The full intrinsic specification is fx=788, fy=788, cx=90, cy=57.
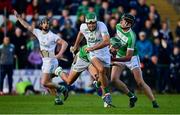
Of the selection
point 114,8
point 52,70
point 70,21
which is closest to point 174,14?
point 114,8

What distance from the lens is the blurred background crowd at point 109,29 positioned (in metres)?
30.8

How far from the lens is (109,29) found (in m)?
30.7

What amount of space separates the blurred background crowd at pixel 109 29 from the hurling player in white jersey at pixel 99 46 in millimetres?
10217

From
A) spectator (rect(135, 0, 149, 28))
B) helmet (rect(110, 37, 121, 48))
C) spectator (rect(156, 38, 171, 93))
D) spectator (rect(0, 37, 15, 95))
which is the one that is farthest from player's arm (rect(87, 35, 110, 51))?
spectator (rect(135, 0, 149, 28))

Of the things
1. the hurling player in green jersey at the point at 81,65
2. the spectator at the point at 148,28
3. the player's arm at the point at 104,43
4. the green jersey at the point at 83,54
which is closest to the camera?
the player's arm at the point at 104,43

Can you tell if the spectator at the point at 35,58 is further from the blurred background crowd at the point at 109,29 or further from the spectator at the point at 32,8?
the spectator at the point at 32,8

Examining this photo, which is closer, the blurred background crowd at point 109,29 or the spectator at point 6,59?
the spectator at point 6,59

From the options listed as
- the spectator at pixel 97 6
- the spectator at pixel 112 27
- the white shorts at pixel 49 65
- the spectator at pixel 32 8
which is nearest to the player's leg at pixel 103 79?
the white shorts at pixel 49 65

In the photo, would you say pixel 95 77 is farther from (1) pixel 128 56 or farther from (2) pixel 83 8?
(2) pixel 83 8

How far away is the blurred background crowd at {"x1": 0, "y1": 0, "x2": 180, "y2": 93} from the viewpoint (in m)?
30.8

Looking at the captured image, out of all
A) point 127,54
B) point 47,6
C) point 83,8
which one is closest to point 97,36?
point 127,54

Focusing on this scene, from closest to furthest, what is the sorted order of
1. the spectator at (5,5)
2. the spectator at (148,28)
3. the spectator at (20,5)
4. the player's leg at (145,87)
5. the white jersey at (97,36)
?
1. the white jersey at (97,36)
2. the player's leg at (145,87)
3. the spectator at (5,5)
4. the spectator at (148,28)
5. the spectator at (20,5)

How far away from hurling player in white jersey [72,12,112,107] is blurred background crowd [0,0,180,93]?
10.2 m

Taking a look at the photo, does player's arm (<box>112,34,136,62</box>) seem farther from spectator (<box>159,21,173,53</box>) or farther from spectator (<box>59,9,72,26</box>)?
spectator (<box>159,21,173,53</box>)
